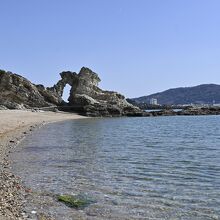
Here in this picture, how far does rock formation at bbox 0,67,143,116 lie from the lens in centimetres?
8825

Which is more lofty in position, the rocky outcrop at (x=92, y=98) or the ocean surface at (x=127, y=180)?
the rocky outcrop at (x=92, y=98)

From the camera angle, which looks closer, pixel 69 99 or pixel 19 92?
pixel 19 92

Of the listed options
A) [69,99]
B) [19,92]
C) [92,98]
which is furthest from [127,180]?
[69,99]

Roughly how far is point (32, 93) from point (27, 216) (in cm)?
8387

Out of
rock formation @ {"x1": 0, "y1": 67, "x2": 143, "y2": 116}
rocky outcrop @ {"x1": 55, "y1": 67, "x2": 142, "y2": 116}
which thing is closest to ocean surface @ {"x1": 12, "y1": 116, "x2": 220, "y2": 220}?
rocky outcrop @ {"x1": 55, "y1": 67, "x2": 142, "y2": 116}

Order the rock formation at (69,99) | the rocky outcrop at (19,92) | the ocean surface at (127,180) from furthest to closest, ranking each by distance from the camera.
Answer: the rocky outcrop at (19,92), the rock formation at (69,99), the ocean surface at (127,180)

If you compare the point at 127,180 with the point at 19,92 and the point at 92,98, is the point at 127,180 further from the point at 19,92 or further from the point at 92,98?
the point at 92,98

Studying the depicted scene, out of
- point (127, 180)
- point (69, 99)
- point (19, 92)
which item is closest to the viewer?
point (127, 180)

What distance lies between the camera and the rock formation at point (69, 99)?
88.2 m

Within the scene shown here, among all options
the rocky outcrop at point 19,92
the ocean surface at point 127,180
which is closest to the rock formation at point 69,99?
the rocky outcrop at point 19,92

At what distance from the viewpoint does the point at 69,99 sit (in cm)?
9931

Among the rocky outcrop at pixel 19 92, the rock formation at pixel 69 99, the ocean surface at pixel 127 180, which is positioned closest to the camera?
the ocean surface at pixel 127 180

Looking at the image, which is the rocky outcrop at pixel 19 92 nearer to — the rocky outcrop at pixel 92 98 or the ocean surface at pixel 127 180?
the rocky outcrop at pixel 92 98

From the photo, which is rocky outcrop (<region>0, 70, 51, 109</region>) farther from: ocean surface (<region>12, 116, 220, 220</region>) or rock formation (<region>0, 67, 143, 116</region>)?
ocean surface (<region>12, 116, 220, 220</region>)
